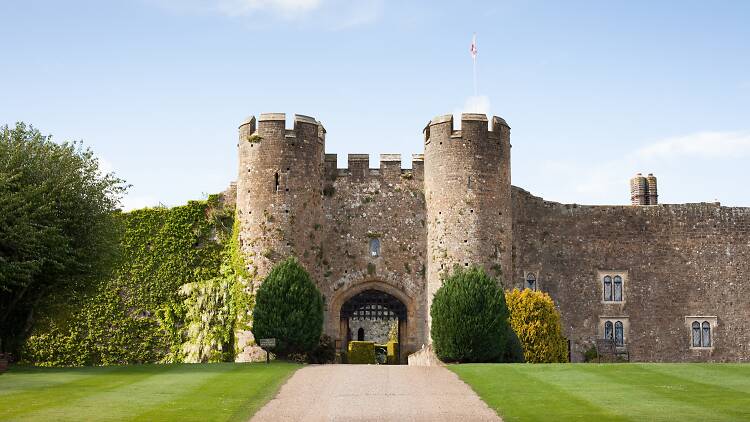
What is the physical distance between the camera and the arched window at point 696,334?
42.0m

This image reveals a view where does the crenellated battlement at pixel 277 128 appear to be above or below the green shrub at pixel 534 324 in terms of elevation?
above

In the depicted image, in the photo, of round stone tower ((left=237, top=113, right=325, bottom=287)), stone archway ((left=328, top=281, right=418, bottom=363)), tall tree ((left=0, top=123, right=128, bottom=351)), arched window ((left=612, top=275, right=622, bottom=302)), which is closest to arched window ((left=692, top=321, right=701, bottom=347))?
arched window ((left=612, top=275, right=622, bottom=302))

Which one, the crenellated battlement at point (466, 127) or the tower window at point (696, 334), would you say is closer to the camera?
the crenellated battlement at point (466, 127)

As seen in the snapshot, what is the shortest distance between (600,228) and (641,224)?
184 centimetres

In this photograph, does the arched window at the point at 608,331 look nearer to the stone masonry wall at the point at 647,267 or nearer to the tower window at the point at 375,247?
the stone masonry wall at the point at 647,267

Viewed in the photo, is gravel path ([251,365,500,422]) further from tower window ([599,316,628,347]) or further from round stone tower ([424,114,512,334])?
tower window ([599,316,628,347])

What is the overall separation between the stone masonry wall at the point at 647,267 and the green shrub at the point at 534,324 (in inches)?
184

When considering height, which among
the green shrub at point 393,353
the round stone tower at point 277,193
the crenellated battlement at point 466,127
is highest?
the crenellated battlement at point 466,127

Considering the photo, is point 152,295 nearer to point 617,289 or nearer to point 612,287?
point 612,287

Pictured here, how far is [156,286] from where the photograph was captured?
40.7m

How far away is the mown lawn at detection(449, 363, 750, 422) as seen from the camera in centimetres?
1961

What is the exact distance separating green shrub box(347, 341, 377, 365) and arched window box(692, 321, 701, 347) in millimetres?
14367

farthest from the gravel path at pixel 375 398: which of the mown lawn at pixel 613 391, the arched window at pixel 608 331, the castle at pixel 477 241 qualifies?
the arched window at pixel 608 331

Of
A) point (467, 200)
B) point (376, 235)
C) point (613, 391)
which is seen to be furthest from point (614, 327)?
point (613, 391)
